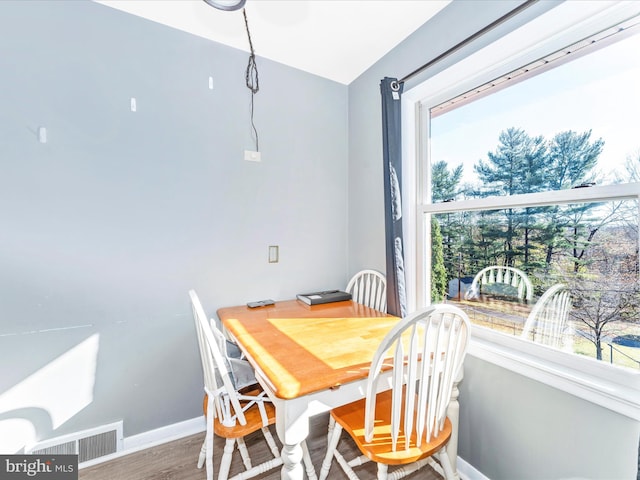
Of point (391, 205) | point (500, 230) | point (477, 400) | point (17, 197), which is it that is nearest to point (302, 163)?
point (391, 205)

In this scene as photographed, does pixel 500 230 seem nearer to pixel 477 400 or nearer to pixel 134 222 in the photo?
pixel 477 400

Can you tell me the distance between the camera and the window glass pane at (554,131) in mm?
1053

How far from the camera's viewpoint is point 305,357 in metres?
1.19

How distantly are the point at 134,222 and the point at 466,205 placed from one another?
1.87 metres

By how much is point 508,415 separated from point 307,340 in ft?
3.17

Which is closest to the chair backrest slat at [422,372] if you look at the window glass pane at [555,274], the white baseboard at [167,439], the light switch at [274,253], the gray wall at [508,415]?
the gray wall at [508,415]

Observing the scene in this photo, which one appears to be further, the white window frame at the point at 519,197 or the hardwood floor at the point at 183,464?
the hardwood floor at the point at 183,464

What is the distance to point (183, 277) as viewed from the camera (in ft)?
5.93

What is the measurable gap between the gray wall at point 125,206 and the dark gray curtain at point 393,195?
0.72 meters

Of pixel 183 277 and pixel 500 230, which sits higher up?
pixel 500 230

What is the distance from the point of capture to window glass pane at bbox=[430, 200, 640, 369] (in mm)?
1053

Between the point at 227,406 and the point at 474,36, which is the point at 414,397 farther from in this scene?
the point at 474,36

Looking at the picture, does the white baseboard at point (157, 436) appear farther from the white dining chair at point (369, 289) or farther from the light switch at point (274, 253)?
the white dining chair at point (369, 289)

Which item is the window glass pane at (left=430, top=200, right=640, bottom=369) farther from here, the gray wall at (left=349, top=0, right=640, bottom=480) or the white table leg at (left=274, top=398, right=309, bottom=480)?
the white table leg at (left=274, top=398, right=309, bottom=480)
